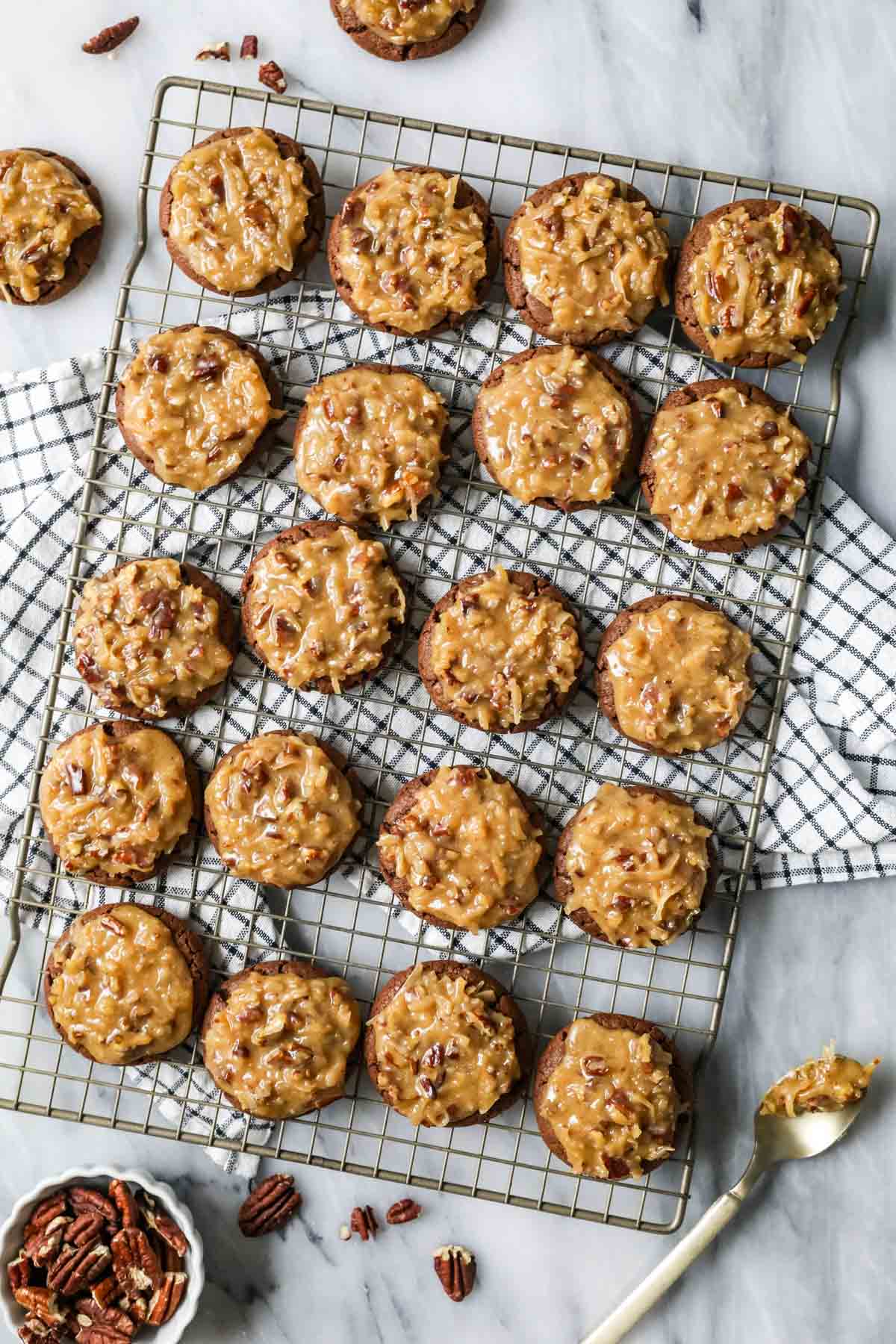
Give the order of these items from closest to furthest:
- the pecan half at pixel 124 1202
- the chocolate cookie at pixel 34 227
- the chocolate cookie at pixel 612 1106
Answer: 1. the chocolate cookie at pixel 612 1106
2. the pecan half at pixel 124 1202
3. the chocolate cookie at pixel 34 227

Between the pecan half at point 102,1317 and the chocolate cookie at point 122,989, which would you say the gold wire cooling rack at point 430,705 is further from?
the pecan half at point 102,1317

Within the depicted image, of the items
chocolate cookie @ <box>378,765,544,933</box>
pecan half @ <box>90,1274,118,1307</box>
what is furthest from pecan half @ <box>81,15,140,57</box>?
pecan half @ <box>90,1274,118,1307</box>

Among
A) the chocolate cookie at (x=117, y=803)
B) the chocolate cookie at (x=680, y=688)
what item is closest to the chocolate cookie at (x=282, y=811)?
the chocolate cookie at (x=117, y=803)

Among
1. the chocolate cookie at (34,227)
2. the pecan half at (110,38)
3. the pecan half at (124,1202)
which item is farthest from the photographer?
the pecan half at (110,38)

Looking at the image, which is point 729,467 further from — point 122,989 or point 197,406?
point 122,989

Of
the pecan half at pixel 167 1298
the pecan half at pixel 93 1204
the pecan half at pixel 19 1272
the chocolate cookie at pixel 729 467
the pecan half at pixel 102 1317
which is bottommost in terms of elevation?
the pecan half at pixel 102 1317

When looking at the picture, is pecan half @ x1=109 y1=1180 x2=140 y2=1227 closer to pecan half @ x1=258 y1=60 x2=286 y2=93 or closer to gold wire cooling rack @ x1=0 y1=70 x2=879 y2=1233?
gold wire cooling rack @ x1=0 y1=70 x2=879 y2=1233

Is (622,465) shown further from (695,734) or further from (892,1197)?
(892,1197)
